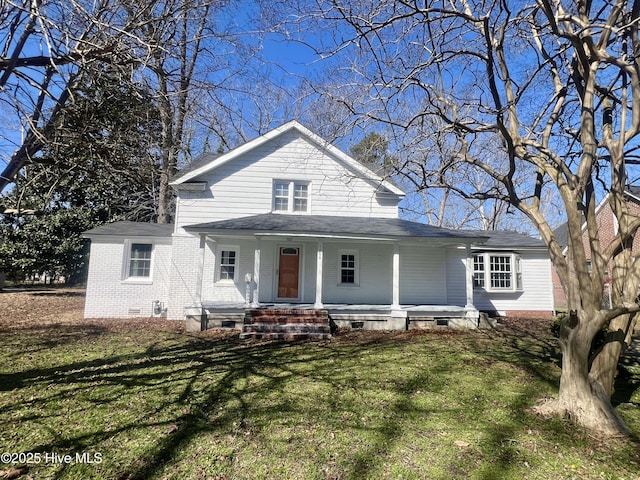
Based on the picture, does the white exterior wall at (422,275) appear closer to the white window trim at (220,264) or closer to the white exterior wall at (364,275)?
the white exterior wall at (364,275)

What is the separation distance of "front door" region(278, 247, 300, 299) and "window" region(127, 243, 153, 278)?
502cm

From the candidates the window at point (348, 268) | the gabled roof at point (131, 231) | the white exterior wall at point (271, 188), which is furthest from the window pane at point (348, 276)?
the gabled roof at point (131, 231)

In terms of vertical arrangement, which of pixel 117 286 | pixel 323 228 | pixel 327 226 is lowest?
pixel 117 286

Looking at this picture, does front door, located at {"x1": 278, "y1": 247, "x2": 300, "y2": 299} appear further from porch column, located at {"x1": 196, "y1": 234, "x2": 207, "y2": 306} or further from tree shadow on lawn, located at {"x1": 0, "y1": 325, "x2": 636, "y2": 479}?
tree shadow on lawn, located at {"x1": 0, "y1": 325, "x2": 636, "y2": 479}

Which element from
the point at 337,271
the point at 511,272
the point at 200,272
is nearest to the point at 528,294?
the point at 511,272

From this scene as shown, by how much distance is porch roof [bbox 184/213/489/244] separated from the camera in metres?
11.6

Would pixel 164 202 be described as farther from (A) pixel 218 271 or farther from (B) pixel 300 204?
(B) pixel 300 204

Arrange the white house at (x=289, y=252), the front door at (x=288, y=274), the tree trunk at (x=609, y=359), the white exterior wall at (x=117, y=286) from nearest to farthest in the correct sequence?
the tree trunk at (x=609, y=359) < the white house at (x=289, y=252) < the white exterior wall at (x=117, y=286) < the front door at (x=288, y=274)

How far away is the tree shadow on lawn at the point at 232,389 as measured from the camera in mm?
4160

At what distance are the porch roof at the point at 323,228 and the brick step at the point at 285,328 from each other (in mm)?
2891

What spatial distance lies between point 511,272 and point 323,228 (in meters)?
8.94

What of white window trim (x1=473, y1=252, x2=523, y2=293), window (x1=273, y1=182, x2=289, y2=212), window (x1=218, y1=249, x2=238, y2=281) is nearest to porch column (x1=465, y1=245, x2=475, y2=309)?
white window trim (x1=473, y1=252, x2=523, y2=293)

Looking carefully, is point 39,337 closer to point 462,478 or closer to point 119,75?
point 119,75

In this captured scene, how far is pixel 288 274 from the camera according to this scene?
1369 centimetres
